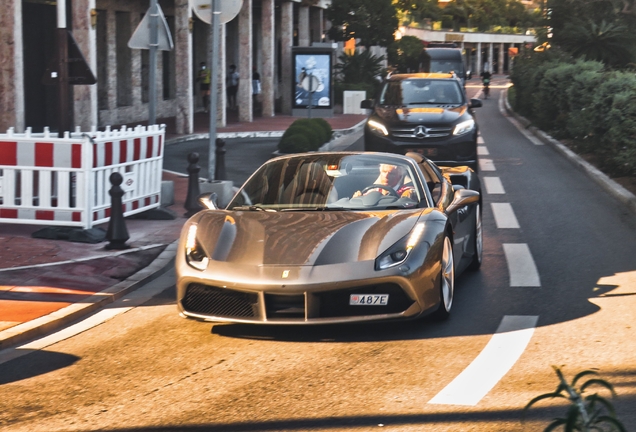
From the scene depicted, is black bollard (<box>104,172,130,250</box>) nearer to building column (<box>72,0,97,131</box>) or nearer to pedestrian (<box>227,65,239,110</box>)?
building column (<box>72,0,97,131</box>)

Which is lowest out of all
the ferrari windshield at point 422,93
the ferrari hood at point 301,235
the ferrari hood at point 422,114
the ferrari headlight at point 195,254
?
the ferrari headlight at point 195,254

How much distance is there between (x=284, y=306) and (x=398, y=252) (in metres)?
0.83

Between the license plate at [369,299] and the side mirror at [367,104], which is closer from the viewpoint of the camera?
the license plate at [369,299]

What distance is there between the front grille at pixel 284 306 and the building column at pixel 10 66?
41.8 ft

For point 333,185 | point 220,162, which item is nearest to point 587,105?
point 220,162

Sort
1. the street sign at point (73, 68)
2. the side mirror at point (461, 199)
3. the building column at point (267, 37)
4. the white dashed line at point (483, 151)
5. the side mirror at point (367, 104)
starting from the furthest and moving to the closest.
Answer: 1. the building column at point (267, 37)
2. the white dashed line at point (483, 151)
3. the side mirror at point (367, 104)
4. the street sign at point (73, 68)
5. the side mirror at point (461, 199)

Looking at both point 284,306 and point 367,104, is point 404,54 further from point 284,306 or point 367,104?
point 284,306

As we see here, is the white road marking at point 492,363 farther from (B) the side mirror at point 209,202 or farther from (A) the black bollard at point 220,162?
(A) the black bollard at point 220,162

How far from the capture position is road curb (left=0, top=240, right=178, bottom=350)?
6797 millimetres

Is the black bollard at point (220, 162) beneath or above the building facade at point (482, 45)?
beneath

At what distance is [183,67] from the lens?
92.3 feet

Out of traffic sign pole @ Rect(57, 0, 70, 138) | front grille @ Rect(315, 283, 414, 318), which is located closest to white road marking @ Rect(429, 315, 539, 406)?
front grille @ Rect(315, 283, 414, 318)

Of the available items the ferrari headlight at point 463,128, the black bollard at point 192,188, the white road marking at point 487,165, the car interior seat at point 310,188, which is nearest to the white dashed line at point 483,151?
the white road marking at point 487,165

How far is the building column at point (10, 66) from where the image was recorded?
17.6 meters
